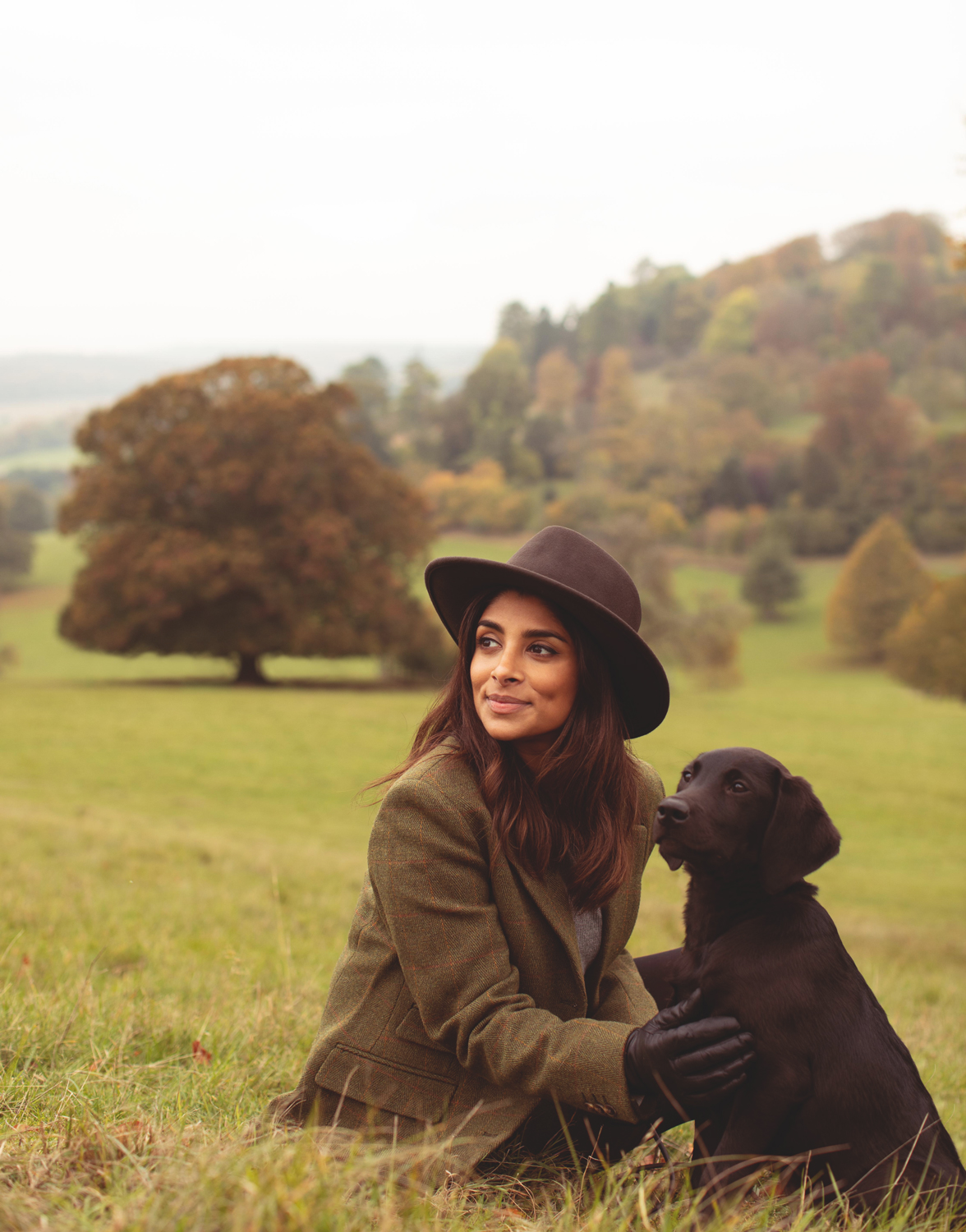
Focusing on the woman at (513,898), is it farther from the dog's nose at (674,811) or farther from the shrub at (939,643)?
the shrub at (939,643)

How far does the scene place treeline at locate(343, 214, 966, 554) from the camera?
7556cm

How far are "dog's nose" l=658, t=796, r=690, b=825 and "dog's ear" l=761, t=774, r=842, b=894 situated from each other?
216 mm

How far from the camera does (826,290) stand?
12588cm

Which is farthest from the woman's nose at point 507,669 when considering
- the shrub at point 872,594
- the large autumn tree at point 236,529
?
the shrub at point 872,594

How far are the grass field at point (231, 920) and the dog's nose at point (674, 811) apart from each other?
772 millimetres

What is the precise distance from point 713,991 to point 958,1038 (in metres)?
4.03

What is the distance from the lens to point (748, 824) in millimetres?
2498

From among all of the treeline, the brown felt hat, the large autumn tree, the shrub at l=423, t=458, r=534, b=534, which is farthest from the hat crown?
the shrub at l=423, t=458, r=534, b=534

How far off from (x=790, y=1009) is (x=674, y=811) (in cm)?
50

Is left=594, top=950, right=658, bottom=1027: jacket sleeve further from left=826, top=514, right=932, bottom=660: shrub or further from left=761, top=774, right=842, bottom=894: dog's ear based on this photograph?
left=826, top=514, right=932, bottom=660: shrub

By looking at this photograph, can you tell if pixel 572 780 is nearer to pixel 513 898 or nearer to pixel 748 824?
→ pixel 513 898

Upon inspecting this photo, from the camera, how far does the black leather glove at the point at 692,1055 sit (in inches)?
89.2

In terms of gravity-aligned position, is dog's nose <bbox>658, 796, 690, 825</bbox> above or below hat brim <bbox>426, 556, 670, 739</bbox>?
below

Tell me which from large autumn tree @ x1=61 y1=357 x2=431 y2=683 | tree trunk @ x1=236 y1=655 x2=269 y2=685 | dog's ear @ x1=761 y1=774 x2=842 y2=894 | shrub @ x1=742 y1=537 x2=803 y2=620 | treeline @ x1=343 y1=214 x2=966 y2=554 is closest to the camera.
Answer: dog's ear @ x1=761 y1=774 x2=842 y2=894
